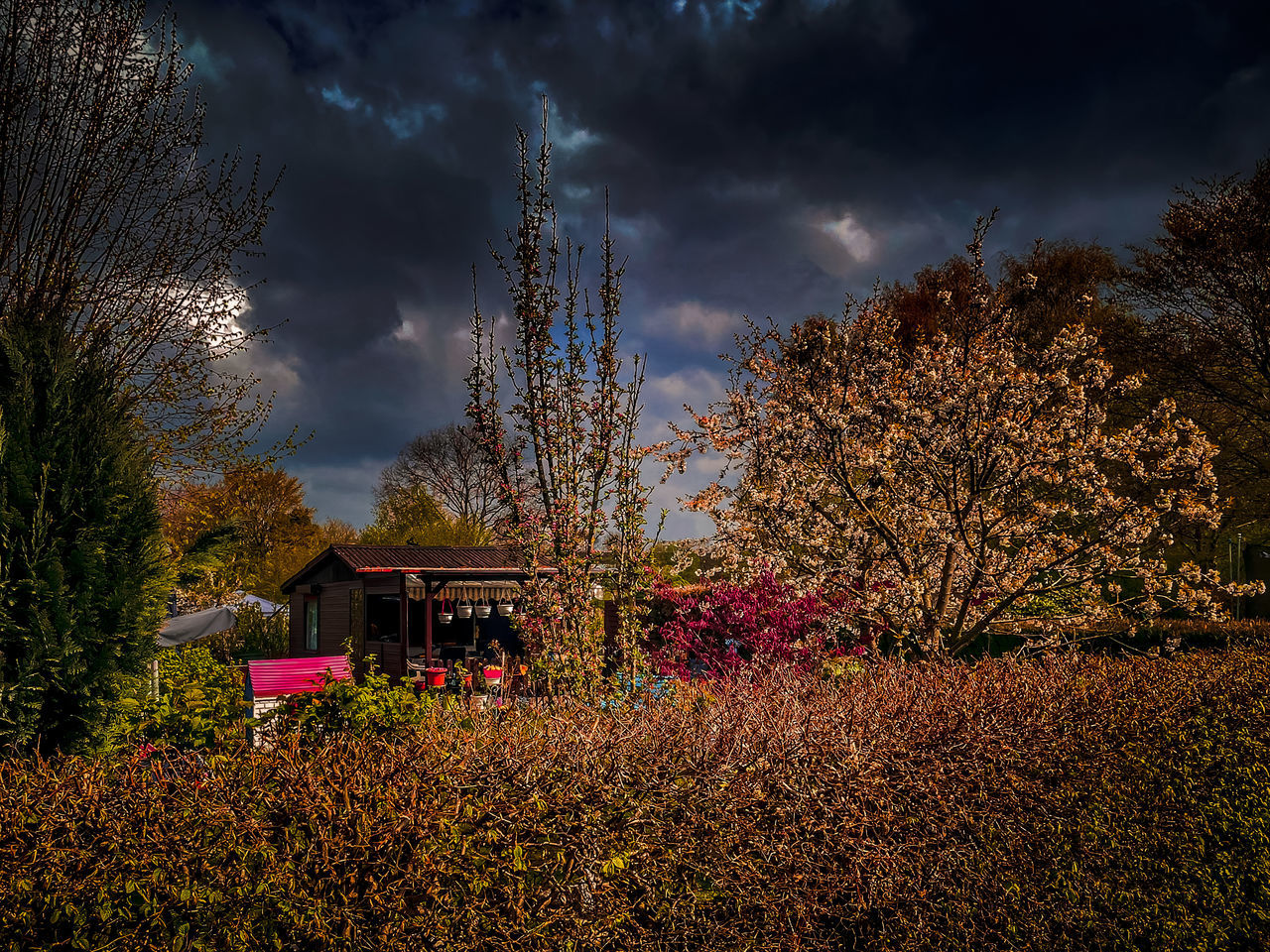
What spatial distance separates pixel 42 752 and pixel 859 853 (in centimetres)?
330

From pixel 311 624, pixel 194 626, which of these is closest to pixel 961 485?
pixel 194 626

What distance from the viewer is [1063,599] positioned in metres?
17.5

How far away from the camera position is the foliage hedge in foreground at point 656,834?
7.37ft

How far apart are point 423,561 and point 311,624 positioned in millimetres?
7524

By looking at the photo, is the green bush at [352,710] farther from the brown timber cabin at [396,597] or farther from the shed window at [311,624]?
the shed window at [311,624]

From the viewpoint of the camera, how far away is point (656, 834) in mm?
2535

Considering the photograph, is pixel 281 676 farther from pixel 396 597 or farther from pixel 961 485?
pixel 396 597

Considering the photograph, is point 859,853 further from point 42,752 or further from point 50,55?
point 50,55

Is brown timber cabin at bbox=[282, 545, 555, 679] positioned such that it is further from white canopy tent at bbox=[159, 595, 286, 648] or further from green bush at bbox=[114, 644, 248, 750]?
green bush at bbox=[114, 644, 248, 750]

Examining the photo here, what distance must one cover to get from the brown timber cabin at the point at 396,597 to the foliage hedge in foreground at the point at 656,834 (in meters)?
12.9

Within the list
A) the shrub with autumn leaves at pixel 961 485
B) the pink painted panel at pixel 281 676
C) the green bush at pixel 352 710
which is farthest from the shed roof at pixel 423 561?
the green bush at pixel 352 710

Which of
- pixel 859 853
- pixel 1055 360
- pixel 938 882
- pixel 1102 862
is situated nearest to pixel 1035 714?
pixel 1102 862

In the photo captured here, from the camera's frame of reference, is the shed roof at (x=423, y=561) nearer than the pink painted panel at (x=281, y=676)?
No

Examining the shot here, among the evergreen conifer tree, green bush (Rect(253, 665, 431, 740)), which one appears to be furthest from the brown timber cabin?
the evergreen conifer tree
